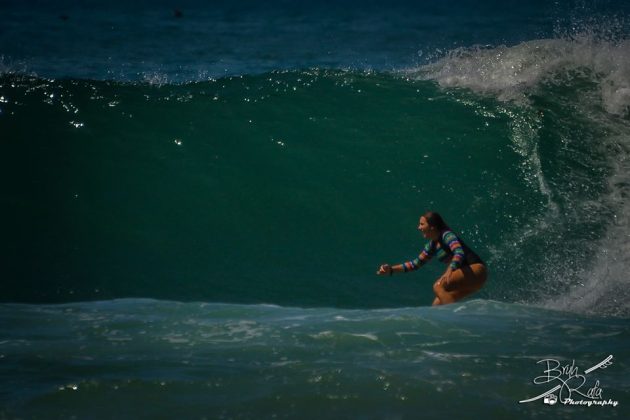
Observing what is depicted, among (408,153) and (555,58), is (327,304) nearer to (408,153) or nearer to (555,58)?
(408,153)

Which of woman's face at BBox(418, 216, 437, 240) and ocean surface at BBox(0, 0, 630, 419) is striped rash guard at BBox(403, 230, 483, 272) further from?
ocean surface at BBox(0, 0, 630, 419)

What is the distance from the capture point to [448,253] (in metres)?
8.03

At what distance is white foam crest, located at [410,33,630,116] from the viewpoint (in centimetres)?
1228

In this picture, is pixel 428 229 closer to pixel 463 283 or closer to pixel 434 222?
pixel 434 222

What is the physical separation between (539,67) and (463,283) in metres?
5.46

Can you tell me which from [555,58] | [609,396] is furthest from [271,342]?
[555,58]

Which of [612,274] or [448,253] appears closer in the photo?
[448,253]

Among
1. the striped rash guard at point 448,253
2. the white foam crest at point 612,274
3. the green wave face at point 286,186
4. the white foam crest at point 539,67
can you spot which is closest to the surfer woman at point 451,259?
the striped rash guard at point 448,253

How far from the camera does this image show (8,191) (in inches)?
440

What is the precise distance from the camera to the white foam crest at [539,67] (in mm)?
12281

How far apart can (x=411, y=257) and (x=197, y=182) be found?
2748 millimetres
